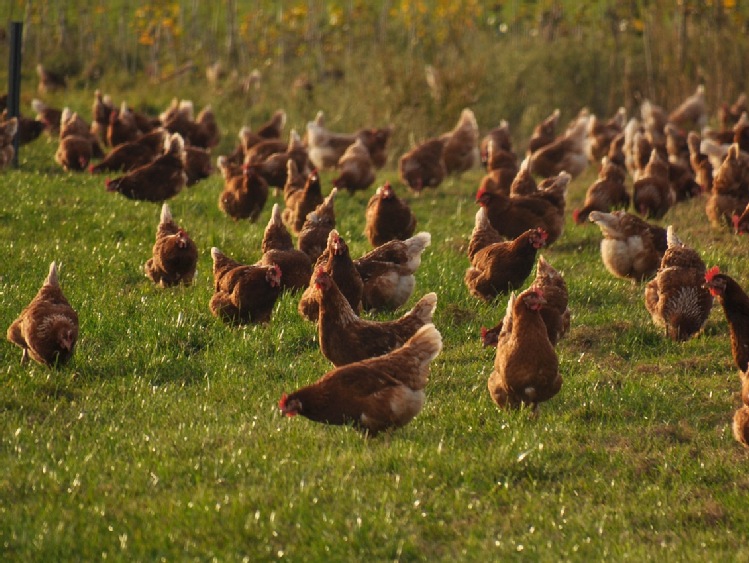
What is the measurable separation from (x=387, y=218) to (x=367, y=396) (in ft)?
18.6

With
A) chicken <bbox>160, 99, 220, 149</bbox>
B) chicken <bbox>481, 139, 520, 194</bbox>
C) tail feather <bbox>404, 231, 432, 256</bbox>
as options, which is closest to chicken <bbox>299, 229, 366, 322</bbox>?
tail feather <bbox>404, 231, 432, 256</bbox>

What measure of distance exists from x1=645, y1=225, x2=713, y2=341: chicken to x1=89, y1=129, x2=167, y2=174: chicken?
345 inches

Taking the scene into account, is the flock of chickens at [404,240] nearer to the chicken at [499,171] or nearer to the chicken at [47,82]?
the chicken at [499,171]

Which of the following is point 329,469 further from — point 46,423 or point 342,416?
point 46,423

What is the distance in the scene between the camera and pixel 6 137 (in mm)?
15930

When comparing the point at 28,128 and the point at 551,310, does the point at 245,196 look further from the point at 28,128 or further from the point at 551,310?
the point at 551,310

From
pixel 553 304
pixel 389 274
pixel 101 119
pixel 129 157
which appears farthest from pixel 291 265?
pixel 101 119

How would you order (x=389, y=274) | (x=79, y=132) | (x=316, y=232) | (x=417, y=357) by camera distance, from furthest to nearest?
1. (x=79, y=132)
2. (x=316, y=232)
3. (x=389, y=274)
4. (x=417, y=357)

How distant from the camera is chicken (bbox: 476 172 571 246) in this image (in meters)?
12.1

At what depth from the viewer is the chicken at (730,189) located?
43.1 feet

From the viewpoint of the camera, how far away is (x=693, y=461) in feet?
21.7

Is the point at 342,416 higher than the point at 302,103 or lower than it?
higher

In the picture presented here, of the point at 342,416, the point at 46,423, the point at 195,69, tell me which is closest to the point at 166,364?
the point at 46,423

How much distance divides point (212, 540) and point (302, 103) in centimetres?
1866
